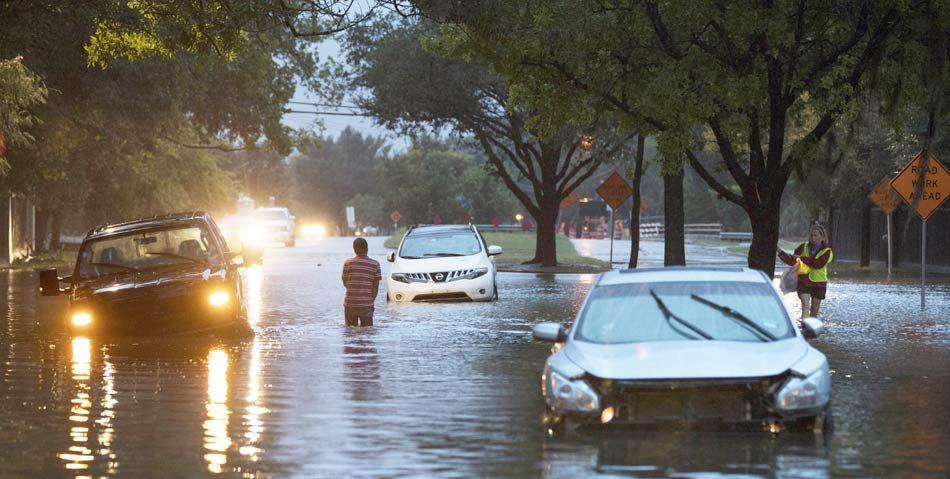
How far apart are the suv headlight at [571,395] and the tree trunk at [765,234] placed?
515 inches

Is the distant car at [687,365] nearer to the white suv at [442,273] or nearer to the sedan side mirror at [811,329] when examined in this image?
the sedan side mirror at [811,329]

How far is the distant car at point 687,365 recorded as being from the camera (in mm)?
9820

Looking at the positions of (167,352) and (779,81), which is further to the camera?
(779,81)

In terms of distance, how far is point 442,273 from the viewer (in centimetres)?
2664

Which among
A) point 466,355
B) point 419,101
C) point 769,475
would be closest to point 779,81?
point 466,355

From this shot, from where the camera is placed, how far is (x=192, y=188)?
6662 centimetres

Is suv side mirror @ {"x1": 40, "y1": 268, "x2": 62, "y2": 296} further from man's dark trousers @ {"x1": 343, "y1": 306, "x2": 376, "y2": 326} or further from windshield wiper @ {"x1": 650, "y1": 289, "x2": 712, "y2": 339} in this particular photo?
windshield wiper @ {"x1": 650, "y1": 289, "x2": 712, "y2": 339}

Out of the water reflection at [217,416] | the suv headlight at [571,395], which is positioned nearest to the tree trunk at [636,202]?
the water reflection at [217,416]

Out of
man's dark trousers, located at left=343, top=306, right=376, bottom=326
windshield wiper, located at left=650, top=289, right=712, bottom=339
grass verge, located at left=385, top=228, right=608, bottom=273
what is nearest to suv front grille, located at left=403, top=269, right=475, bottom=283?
man's dark trousers, located at left=343, top=306, right=376, bottom=326

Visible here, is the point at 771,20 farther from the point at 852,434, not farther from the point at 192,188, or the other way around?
the point at 192,188

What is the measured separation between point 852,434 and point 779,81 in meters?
12.5

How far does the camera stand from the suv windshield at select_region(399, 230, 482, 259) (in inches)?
1087

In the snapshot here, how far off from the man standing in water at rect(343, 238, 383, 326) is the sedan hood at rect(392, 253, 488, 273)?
5972 mm

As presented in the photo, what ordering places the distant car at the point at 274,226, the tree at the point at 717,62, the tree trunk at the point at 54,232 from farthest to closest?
the distant car at the point at 274,226 → the tree trunk at the point at 54,232 → the tree at the point at 717,62
